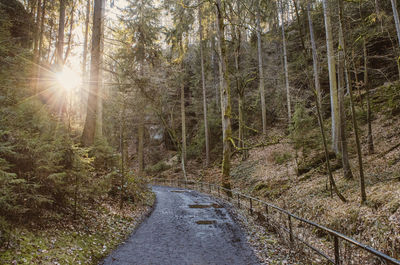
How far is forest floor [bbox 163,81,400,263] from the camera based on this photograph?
604 centimetres

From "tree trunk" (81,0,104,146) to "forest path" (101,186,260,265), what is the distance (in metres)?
4.27

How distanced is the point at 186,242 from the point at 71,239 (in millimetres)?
2936

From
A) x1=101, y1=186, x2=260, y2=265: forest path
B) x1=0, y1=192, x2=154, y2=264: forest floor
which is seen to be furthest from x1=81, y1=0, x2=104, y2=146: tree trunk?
x1=101, y1=186, x2=260, y2=265: forest path

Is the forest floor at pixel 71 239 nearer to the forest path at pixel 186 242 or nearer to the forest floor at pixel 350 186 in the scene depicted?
the forest path at pixel 186 242

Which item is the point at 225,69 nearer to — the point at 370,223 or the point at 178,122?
the point at 370,223

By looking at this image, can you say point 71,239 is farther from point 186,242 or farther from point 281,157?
point 281,157

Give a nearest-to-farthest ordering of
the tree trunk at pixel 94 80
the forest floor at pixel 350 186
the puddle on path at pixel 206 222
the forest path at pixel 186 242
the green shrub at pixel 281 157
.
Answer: the forest path at pixel 186 242
the forest floor at pixel 350 186
the puddle on path at pixel 206 222
the tree trunk at pixel 94 80
the green shrub at pixel 281 157

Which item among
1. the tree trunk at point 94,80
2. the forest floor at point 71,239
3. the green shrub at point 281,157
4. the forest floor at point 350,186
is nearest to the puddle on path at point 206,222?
the forest floor at point 71,239

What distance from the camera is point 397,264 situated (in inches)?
106

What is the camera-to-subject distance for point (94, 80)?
10039 millimetres

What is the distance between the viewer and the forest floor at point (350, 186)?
19.8 feet

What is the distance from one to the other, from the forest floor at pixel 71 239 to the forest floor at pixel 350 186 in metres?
5.18

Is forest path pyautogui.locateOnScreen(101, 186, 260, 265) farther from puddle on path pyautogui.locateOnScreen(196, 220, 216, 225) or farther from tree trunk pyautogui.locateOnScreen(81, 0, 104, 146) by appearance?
tree trunk pyautogui.locateOnScreen(81, 0, 104, 146)

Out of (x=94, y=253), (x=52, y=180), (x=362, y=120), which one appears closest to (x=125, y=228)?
(x=94, y=253)
